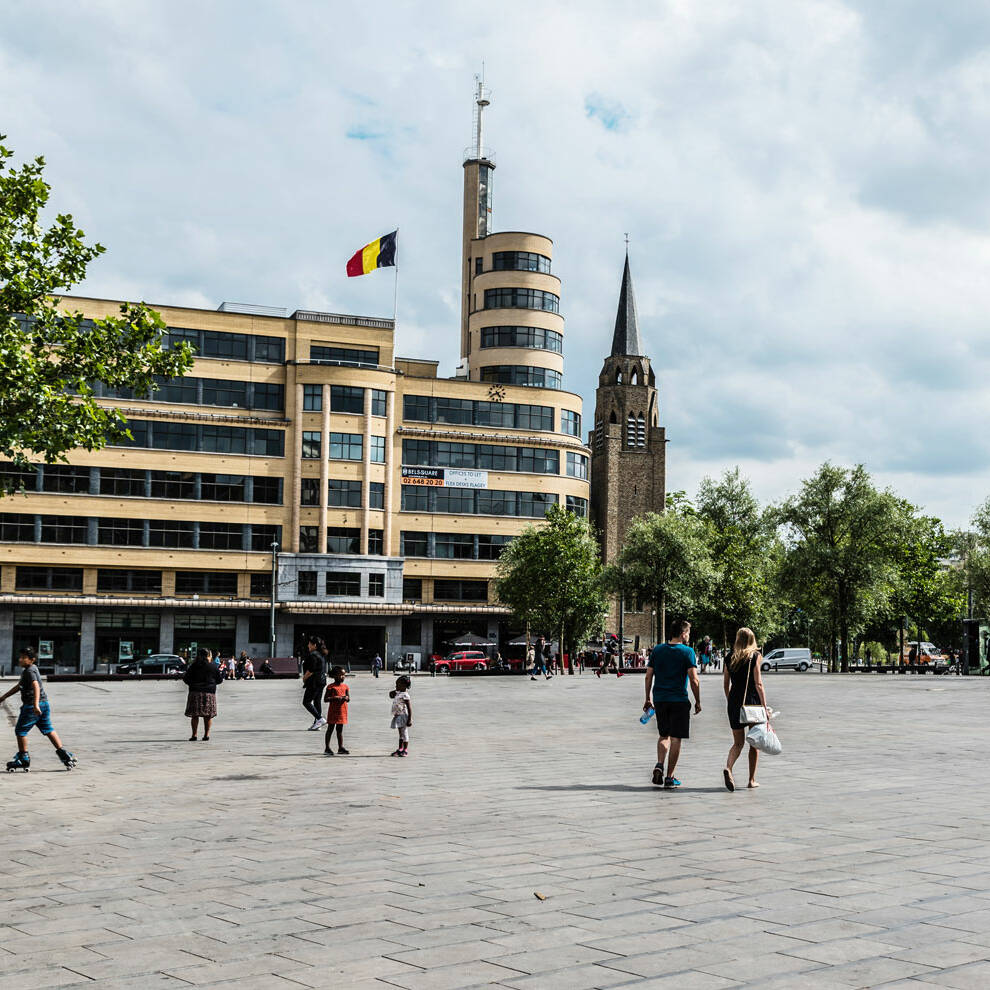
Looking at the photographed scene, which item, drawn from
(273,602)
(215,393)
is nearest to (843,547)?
(273,602)

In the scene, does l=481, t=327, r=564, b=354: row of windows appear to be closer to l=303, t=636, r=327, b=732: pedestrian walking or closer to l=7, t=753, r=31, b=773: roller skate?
l=303, t=636, r=327, b=732: pedestrian walking

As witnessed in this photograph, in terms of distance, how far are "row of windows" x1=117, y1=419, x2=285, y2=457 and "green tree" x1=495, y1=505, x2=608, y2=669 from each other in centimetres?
1511

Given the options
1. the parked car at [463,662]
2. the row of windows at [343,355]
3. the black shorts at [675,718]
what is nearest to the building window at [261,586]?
the parked car at [463,662]

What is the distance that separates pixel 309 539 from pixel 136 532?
9448 millimetres

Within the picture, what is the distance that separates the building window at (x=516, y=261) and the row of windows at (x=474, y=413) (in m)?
9.94

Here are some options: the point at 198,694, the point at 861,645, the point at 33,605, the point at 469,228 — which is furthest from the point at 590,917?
the point at 861,645

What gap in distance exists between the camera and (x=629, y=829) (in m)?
9.68

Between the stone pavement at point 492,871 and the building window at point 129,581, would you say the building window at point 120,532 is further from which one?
the stone pavement at point 492,871

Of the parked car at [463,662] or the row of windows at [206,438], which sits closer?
the parked car at [463,662]

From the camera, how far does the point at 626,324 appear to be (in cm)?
10188

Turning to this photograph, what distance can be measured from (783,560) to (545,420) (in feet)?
57.3

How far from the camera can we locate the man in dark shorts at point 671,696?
12445 mm

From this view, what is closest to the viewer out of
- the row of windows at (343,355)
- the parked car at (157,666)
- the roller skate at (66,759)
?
the roller skate at (66,759)

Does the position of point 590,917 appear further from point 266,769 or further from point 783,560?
point 783,560
